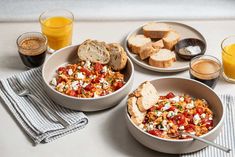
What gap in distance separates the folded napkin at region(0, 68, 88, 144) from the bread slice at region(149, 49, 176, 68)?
463 millimetres

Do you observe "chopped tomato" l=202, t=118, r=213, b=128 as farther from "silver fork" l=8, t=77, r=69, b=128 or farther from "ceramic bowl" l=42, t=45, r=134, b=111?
"silver fork" l=8, t=77, r=69, b=128

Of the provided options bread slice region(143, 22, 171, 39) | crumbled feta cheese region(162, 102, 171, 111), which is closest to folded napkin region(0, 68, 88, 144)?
crumbled feta cheese region(162, 102, 171, 111)

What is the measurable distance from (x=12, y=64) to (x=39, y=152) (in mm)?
628

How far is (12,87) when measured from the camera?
243cm

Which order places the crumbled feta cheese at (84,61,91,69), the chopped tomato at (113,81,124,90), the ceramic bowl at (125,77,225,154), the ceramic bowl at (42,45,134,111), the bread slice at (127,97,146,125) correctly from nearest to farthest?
the ceramic bowl at (125,77,225,154)
the bread slice at (127,97,146,125)
the ceramic bowl at (42,45,134,111)
the chopped tomato at (113,81,124,90)
the crumbled feta cheese at (84,61,91,69)

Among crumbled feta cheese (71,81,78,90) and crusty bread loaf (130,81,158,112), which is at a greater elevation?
crusty bread loaf (130,81,158,112)

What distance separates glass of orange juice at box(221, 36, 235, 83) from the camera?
7.97 feet

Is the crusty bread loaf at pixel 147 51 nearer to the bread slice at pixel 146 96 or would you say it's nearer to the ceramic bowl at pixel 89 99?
the ceramic bowl at pixel 89 99

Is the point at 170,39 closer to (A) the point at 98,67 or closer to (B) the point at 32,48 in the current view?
(A) the point at 98,67

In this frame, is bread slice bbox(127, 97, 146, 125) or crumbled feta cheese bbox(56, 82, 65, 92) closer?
bread slice bbox(127, 97, 146, 125)

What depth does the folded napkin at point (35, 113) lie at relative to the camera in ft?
7.18

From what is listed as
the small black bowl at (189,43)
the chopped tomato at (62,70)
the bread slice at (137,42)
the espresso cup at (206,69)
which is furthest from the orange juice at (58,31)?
the espresso cup at (206,69)

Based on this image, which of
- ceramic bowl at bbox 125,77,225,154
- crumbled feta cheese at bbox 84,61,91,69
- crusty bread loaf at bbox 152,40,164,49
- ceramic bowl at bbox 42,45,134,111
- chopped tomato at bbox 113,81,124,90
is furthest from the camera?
crusty bread loaf at bbox 152,40,164,49

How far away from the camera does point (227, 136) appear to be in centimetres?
215
